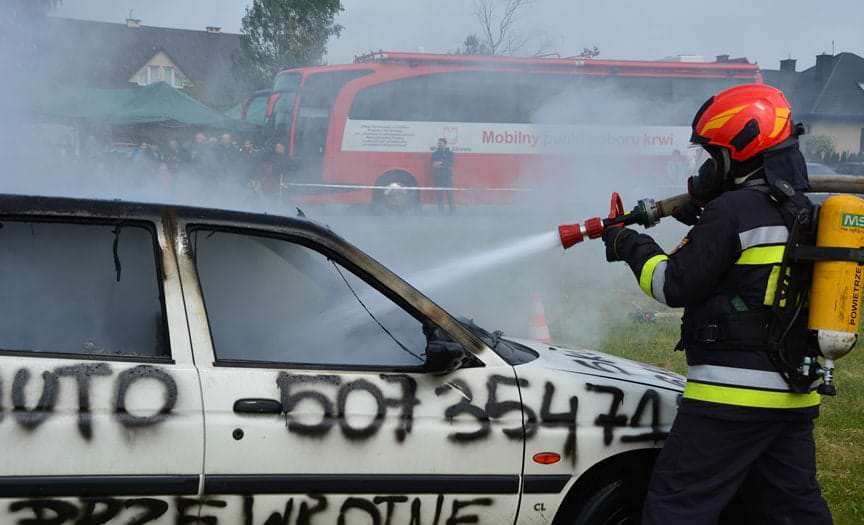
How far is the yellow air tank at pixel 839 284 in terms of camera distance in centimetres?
267

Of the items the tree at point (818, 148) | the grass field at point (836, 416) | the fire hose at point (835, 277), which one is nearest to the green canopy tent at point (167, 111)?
the grass field at point (836, 416)

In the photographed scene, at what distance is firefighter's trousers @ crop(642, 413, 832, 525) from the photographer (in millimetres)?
2795

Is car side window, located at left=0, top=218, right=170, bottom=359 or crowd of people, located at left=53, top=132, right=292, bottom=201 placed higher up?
crowd of people, located at left=53, top=132, right=292, bottom=201

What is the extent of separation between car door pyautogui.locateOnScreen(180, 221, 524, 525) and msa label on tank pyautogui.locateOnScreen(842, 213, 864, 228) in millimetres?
1175

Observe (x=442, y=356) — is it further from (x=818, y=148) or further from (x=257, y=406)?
(x=818, y=148)

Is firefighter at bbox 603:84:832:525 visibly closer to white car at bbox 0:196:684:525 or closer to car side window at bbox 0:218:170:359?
white car at bbox 0:196:684:525

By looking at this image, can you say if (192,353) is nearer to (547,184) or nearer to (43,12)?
(43,12)

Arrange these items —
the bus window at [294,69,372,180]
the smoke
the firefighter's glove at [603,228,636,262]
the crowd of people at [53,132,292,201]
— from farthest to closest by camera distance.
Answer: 1. the bus window at [294,69,372,180]
2. the crowd of people at [53,132,292,201]
3. the smoke
4. the firefighter's glove at [603,228,636,262]

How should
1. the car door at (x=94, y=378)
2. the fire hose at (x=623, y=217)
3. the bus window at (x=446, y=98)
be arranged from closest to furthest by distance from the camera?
the car door at (x=94, y=378) → the fire hose at (x=623, y=217) → the bus window at (x=446, y=98)

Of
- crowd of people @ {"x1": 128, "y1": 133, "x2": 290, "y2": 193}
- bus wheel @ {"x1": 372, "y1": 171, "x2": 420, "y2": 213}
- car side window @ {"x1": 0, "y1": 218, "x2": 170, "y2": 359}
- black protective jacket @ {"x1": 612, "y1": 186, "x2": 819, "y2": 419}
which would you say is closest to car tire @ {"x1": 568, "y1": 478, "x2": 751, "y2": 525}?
black protective jacket @ {"x1": 612, "y1": 186, "x2": 819, "y2": 419}

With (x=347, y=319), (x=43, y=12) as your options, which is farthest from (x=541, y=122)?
(x=347, y=319)

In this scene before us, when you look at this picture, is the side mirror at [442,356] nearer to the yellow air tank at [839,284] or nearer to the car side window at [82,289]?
the car side window at [82,289]

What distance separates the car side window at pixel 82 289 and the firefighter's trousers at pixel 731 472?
5.54 ft

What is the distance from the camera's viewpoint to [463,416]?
114 inches
